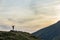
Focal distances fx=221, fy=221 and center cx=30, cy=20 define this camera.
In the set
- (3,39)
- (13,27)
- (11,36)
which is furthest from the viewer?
(13,27)

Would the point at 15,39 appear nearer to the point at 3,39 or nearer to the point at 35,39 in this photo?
the point at 3,39

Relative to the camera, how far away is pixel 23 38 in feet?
183

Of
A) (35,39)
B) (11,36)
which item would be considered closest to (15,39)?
(11,36)

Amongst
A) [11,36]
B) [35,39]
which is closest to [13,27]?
[35,39]

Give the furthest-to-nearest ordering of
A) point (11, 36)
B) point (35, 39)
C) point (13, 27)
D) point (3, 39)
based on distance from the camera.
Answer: point (13, 27) → point (35, 39) → point (11, 36) → point (3, 39)

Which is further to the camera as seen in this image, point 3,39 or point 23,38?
point 23,38

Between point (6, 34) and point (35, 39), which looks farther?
point (35, 39)

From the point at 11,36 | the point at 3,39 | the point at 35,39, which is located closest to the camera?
the point at 3,39

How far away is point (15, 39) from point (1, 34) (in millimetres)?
4917

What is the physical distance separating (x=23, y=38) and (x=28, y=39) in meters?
1.30

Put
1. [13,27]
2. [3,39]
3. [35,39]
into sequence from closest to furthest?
1. [3,39]
2. [35,39]
3. [13,27]

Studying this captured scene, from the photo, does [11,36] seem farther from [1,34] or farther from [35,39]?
[35,39]

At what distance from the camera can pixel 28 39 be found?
5594 cm

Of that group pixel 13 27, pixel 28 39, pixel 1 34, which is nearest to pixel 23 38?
pixel 28 39
